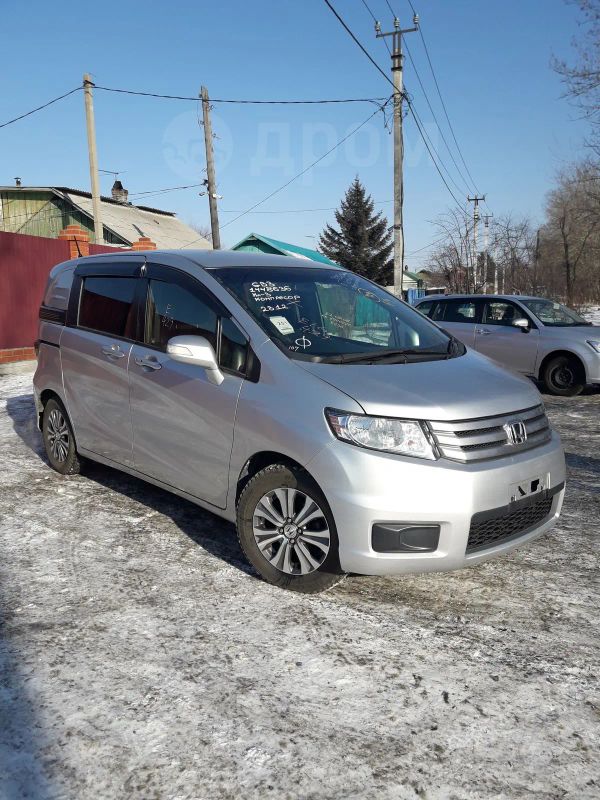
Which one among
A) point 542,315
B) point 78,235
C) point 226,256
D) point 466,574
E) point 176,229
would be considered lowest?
point 466,574

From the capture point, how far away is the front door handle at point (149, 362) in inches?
163

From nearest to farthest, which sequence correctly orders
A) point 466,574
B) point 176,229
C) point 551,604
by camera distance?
point 551,604
point 466,574
point 176,229

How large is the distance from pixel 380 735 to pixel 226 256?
3013 mm

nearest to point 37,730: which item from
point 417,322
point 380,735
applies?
point 380,735

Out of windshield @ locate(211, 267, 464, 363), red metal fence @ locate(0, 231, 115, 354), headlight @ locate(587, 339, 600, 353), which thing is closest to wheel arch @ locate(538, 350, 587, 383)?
headlight @ locate(587, 339, 600, 353)

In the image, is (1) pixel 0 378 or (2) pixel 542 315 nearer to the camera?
(2) pixel 542 315

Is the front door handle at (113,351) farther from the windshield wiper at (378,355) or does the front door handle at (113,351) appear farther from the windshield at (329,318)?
the windshield wiper at (378,355)

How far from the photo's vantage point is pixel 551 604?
3.34 metres

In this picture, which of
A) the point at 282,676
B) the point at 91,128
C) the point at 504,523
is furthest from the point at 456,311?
the point at 91,128

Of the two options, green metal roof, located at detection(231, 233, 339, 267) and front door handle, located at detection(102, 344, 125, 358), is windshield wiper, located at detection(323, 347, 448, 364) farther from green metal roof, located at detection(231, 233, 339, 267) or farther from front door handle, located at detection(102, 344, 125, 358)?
green metal roof, located at detection(231, 233, 339, 267)

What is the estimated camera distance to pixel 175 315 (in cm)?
416

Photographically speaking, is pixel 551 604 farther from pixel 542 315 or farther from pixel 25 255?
pixel 25 255

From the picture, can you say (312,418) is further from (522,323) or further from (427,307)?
(427,307)

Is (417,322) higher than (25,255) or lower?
lower
